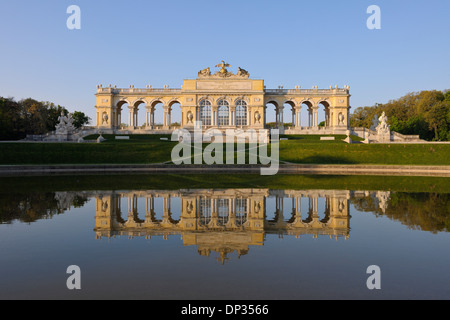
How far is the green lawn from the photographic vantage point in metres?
38.7

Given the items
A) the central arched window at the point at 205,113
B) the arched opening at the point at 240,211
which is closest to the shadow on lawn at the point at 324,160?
the arched opening at the point at 240,211

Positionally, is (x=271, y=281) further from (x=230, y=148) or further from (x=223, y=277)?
(x=230, y=148)

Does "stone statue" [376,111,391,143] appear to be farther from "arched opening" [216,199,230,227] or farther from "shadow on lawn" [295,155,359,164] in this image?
"arched opening" [216,199,230,227]


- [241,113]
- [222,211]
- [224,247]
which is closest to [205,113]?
[241,113]

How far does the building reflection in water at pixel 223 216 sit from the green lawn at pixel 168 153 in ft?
68.4

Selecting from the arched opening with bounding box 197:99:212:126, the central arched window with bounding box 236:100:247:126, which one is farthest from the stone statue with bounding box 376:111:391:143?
the arched opening with bounding box 197:99:212:126

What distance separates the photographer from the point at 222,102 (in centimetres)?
6606

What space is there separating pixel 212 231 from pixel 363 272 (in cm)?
474

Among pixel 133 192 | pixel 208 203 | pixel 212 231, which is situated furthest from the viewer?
pixel 133 192

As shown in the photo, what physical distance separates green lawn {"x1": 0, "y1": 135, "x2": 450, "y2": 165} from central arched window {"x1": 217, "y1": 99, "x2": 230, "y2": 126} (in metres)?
23.2

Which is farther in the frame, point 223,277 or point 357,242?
point 357,242

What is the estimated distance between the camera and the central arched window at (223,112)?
66.1 meters

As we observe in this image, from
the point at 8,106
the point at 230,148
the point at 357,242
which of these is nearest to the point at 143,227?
the point at 357,242

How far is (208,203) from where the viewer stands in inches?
607
